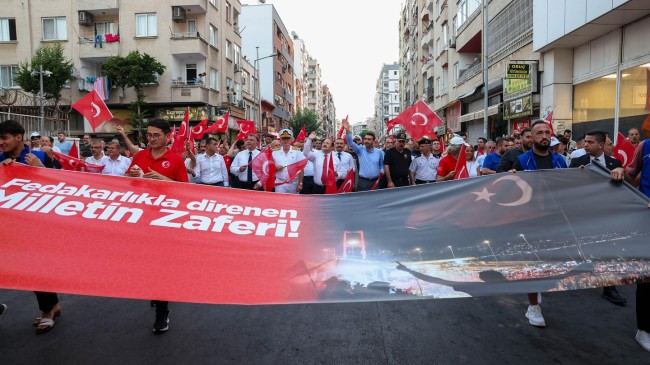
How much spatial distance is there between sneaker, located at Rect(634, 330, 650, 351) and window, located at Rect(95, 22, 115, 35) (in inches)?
1429

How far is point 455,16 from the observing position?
33375mm

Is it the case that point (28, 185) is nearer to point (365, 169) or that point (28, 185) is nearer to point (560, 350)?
point (560, 350)

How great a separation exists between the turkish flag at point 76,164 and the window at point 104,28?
2795 cm

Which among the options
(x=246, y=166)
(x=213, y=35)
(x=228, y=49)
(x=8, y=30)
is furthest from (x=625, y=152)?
(x=8, y=30)

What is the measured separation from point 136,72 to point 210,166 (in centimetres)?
2384

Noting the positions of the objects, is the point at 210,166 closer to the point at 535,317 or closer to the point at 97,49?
the point at 535,317

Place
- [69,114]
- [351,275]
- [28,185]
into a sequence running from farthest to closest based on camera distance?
[69,114] → [28,185] → [351,275]

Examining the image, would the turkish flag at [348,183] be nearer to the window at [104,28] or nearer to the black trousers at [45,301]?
the black trousers at [45,301]

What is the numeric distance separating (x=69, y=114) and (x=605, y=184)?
36.4 m

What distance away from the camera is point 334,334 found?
4422mm

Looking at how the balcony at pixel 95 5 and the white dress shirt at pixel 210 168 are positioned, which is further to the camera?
the balcony at pixel 95 5

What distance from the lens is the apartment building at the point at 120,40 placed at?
105ft

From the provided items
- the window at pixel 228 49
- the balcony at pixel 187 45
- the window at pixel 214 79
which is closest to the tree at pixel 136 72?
the balcony at pixel 187 45

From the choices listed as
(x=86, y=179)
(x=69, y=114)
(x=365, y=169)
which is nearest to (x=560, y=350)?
(x=86, y=179)
